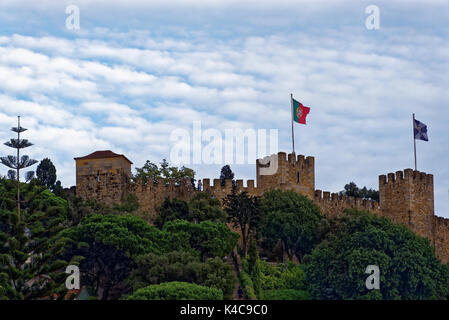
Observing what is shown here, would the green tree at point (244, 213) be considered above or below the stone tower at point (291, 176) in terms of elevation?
below

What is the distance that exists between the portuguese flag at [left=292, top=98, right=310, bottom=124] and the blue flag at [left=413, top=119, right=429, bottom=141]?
7.35 m

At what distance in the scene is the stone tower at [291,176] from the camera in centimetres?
6250

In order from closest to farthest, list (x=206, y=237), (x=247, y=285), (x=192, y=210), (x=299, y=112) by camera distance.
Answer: (x=247, y=285), (x=206, y=237), (x=192, y=210), (x=299, y=112)

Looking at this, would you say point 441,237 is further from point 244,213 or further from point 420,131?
point 244,213

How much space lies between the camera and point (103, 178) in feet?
205

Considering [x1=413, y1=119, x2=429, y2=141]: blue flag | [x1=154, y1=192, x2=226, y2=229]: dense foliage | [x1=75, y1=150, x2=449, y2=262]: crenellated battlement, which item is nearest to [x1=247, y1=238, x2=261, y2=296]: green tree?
[x1=154, y1=192, x2=226, y2=229]: dense foliage

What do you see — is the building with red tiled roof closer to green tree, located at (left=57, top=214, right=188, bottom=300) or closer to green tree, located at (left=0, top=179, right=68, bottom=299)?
green tree, located at (left=57, top=214, right=188, bottom=300)

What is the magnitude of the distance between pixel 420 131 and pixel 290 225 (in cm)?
1257

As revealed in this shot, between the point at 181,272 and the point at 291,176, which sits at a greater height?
the point at 291,176

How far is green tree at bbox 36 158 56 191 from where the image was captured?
65500 millimetres

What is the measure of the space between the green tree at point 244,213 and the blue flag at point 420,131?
490 inches

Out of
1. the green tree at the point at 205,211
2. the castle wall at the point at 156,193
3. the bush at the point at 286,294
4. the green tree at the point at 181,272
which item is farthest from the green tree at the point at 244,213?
the green tree at the point at 181,272

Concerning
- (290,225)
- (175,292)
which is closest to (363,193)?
(290,225)

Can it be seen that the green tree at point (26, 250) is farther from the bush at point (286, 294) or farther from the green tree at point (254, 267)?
the bush at point (286, 294)
